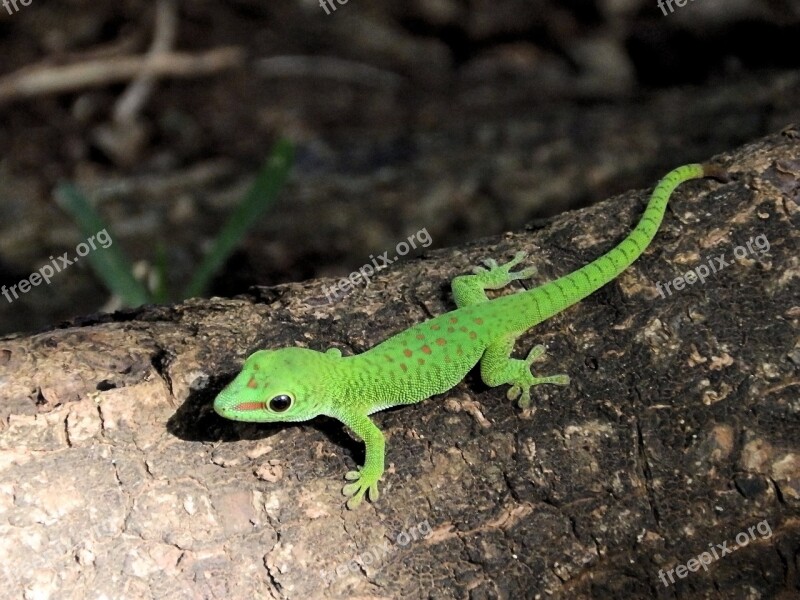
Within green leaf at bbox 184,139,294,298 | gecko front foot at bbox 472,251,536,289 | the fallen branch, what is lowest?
gecko front foot at bbox 472,251,536,289

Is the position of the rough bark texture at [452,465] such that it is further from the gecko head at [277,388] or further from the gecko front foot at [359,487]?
the gecko head at [277,388]

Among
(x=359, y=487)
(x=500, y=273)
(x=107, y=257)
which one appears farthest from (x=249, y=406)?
(x=107, y=257)

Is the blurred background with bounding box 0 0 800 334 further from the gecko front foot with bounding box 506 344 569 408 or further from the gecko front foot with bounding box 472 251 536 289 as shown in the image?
the gecko front foot with bounding box 506 344 569 408

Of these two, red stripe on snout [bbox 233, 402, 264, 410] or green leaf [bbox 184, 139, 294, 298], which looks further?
green leaf [bbox 184, 139, 294, 298]

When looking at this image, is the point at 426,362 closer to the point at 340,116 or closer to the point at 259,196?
the point at 259,196

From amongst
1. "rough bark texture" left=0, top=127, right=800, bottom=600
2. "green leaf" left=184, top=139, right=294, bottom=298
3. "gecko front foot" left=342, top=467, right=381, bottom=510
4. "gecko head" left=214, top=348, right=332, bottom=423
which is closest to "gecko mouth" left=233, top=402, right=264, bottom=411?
"gecko head" left=214, top=348, right=332, bottom=423

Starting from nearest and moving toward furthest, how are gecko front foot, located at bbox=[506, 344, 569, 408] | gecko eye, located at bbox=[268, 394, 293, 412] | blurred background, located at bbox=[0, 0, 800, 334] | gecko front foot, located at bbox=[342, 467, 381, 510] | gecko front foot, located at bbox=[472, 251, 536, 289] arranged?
1. gecko front foot, located at bbox=[342, 467, 381, 510]
2. gecko eye, located at bbox=[268, 394, 293, 412]
3. gecko front foot, located at bbox=[506, 344, 569, 408]
4. gecko front foot, located at bbox=[472, 251, 536, 289]
5. blurred background, located at bbox=[0, 0, 800, 334]
